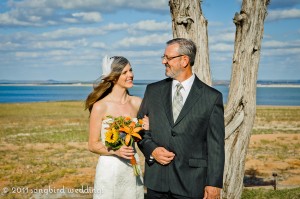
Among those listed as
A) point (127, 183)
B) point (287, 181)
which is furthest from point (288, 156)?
point (127, 183)

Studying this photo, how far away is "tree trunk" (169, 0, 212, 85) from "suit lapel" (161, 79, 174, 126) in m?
2.37

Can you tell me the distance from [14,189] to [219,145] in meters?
9.81

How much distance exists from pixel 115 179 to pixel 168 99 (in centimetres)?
141

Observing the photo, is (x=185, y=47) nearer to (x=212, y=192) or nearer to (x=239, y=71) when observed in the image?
(x=212, y=192)

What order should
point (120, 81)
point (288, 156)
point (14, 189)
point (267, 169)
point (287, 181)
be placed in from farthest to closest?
point (288, 156) < point (267, 169) < point (287, 181) < point (14, 189) < point (120, 81)

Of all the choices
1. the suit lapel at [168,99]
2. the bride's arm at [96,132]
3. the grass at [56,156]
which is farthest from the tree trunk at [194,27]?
the grass at [56,156]

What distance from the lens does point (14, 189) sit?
1224cm

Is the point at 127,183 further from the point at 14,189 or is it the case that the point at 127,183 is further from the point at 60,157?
the point at 60,157

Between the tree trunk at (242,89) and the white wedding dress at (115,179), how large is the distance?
7.64ft

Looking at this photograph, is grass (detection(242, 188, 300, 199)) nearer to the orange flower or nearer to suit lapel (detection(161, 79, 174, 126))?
the orange flower

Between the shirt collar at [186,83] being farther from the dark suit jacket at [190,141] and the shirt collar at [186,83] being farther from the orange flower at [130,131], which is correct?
the orange flower at [130,131]

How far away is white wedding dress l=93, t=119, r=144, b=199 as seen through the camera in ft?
16.1

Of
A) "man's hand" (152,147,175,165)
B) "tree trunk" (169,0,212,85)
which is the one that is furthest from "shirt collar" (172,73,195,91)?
"tree trunk" (169,0,212,85)

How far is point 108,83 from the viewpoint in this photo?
495 centimetres
